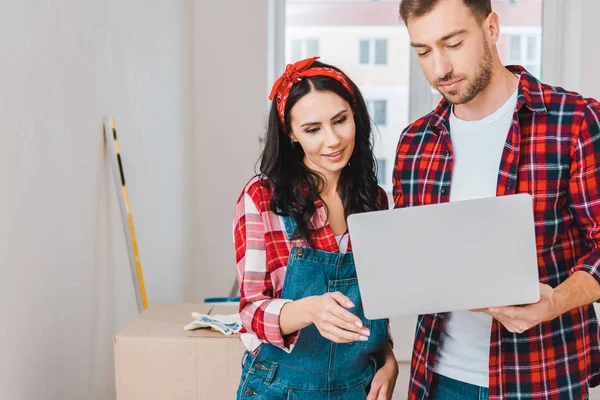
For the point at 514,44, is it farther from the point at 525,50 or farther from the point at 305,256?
the point at 305,256

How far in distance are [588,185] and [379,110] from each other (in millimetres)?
2703

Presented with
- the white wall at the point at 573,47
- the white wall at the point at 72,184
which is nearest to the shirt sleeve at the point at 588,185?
the white wall at the point at 72,184

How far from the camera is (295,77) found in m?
1.39

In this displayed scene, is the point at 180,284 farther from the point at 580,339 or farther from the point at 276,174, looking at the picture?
the point at 580,339

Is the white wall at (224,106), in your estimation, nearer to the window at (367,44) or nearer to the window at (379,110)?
the window at (367,44)

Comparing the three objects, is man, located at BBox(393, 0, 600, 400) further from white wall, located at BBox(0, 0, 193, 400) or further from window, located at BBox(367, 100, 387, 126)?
window, located at BBox(367, 100, 387, 126)

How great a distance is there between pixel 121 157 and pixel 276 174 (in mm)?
994

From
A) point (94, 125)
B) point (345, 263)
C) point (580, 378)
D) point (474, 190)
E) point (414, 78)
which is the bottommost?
point (580, 378)

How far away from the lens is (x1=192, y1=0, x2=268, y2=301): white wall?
3.53 meters

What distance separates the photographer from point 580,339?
1.26 m

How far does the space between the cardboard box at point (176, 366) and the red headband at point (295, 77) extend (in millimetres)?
636

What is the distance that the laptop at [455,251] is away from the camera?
Answer: 3.41ft

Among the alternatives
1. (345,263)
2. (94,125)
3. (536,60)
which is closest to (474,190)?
(345,263)

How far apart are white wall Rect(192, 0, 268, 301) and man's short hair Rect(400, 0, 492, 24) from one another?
223 centimetres
